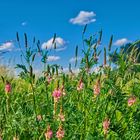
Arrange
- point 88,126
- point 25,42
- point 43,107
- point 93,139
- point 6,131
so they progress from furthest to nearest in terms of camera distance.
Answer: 1. point 43,107
2. point 88,126
3. point 6,131
4. point 25,42
5. point 93,139

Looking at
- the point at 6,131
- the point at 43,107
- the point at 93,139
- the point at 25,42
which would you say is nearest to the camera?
the point at 93,139

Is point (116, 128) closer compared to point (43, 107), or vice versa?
point (116, 128)

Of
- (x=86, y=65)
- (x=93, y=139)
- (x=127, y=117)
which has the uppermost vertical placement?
(x=86, y=65)

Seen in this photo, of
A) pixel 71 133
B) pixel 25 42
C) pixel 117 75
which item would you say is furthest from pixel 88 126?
pixel 25 42

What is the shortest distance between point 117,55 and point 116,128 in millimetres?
627

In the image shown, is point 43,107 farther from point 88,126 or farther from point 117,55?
point 117,55

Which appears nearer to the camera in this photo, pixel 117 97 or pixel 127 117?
pixel 117 97

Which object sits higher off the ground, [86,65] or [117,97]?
[86,65]

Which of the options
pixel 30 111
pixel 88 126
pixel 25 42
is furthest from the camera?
pixel 30 111

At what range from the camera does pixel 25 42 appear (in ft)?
11.4

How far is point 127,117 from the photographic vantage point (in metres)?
4.24

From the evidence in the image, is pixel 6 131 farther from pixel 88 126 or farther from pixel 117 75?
pixel 117 75

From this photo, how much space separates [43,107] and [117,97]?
1.28 meters

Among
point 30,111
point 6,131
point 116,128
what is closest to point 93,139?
point 116,128
